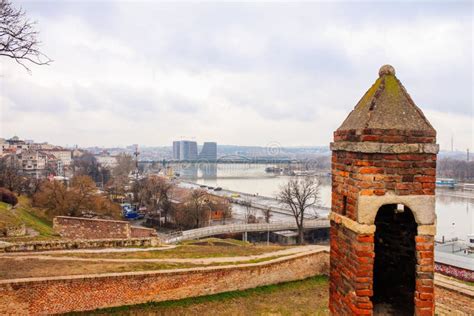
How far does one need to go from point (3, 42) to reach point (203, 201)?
112 feet

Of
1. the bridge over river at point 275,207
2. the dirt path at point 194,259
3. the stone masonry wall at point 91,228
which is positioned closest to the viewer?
the dirt path at point 194,259

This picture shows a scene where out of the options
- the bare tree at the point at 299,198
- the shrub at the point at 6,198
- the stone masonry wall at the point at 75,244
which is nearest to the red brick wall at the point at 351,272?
the stone masonry wall at the point at 75,244

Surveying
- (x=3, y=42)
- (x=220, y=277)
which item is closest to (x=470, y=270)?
(x=220, y=277)

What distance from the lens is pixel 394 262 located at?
4414 millimetres

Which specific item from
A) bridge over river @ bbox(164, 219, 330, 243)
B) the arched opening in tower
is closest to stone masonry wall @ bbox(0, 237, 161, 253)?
the arched opening in tower

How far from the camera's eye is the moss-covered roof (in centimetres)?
360

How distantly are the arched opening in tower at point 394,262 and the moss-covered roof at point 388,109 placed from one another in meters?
1.11

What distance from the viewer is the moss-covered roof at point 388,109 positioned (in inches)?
142

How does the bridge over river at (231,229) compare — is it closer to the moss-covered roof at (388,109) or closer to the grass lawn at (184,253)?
the grass lawn at (184,253)

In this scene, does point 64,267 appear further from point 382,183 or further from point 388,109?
point 388,109

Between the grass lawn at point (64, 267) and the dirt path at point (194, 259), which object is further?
the dirt path at point (194, 259)

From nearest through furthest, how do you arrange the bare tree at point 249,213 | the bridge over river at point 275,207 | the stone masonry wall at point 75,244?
1. the stone masonry wall at point 75,244
2. the bare tree at point 249,213
3. the bridge over river at point 275,207

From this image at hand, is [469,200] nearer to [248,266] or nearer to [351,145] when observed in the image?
[248,266]

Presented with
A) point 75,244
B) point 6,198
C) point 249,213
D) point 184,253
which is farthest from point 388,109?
point 249,213
